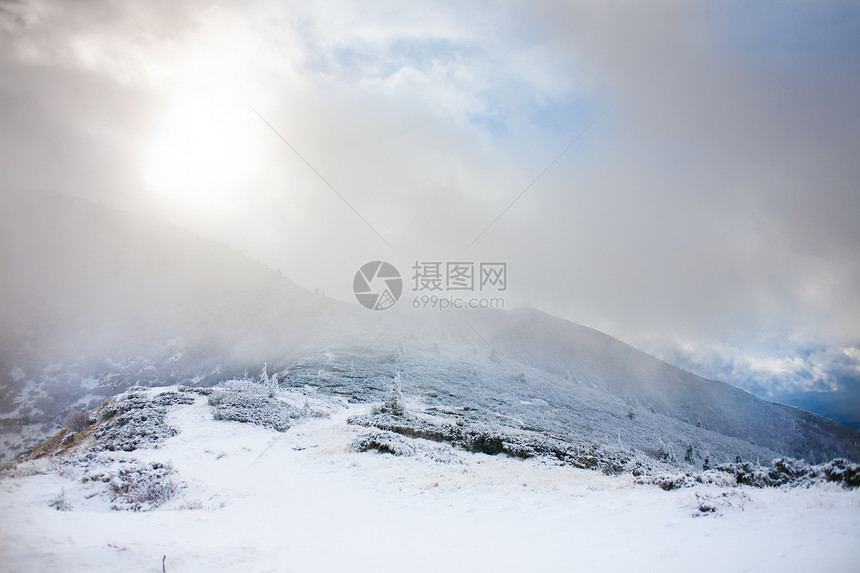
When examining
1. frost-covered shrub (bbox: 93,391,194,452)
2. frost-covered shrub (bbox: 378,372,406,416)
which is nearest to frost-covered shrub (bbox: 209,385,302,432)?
frost-covered shrub (bbox: 93,391,194,452)

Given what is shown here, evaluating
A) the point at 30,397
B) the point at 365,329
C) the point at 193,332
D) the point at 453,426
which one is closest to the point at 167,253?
the point at 193,332

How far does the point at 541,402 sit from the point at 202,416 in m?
38.0

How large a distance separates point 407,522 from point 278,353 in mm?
56080

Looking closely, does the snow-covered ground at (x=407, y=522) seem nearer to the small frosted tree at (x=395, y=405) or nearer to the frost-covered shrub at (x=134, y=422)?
the frost-covered shrub at (x=134, y=422)

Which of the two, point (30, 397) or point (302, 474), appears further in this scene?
point (30, 397)

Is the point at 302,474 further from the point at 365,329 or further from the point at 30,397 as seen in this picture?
the point at 30,397

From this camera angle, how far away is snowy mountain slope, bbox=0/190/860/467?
47.5 meters

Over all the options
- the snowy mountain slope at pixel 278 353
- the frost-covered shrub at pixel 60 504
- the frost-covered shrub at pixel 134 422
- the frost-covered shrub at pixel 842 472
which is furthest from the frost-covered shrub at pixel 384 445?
the frost-covered shrub at pixel 842 472

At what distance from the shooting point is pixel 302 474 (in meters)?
17.3

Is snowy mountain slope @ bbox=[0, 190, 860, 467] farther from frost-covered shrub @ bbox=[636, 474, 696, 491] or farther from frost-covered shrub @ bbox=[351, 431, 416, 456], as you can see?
frost-covered shrub @ bbox=[636, 474, 696, 491]

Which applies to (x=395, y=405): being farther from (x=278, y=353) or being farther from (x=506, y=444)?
(x=278, y=353)

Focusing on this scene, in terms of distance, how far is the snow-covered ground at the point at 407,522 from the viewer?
7.33 metres

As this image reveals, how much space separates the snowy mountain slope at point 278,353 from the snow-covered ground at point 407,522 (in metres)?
16.1

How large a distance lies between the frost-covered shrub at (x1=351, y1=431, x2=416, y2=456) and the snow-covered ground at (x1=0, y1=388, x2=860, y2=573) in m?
1.11
